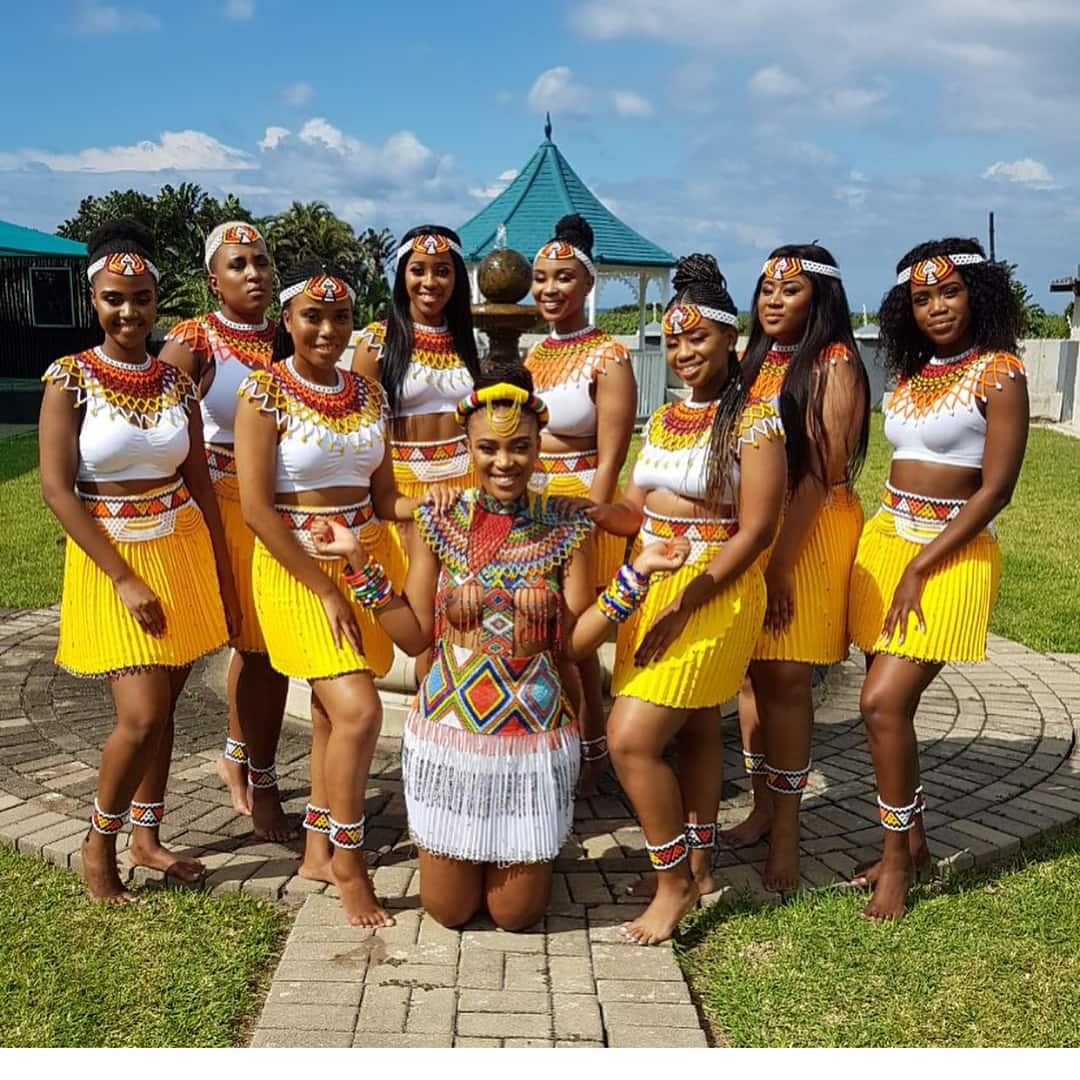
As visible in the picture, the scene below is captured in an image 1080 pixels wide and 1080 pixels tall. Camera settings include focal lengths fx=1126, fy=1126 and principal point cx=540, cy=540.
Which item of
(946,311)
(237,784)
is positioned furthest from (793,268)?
(237,784)

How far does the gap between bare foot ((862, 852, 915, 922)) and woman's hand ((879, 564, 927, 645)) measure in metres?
0.78

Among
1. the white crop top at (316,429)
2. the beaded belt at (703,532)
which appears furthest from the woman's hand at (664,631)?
the white crop top at (316,429)

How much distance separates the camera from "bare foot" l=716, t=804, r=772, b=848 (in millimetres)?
4324

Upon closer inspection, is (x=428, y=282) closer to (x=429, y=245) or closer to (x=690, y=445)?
(x=429, y=245)

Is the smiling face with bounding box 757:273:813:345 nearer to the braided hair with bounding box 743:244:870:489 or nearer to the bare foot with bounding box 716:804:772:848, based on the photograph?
the braided hair with bounding box 743:244:870:489

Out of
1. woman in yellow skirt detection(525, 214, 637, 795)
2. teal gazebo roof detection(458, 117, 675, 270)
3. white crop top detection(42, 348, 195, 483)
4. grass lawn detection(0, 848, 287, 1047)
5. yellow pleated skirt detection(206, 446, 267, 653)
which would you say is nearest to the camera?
grass lawn detection(0, 848, 287, 1047)

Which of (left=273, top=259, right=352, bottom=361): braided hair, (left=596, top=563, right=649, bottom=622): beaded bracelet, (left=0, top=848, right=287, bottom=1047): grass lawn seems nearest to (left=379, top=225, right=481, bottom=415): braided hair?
(left=273, top=259, right=352, bottom=361): braided hair

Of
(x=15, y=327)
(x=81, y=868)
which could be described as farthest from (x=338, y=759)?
(x=15, y=327)

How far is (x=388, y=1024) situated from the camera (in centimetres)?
310

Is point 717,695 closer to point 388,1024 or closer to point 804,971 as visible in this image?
point 804,971

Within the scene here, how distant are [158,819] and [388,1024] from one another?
1369mm

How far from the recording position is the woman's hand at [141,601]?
3.61m

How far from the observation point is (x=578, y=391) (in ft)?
14.3

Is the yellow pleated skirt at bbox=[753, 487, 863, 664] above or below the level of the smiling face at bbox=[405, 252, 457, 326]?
below
